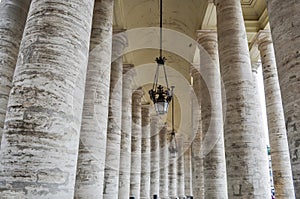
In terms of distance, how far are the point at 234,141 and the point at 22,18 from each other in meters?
6.45

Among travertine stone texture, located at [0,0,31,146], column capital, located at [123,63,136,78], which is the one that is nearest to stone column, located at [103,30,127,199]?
column capital, located at [123,63,136,78]

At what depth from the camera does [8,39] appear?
260 inches

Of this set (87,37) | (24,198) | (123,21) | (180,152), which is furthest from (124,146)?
(180,152)

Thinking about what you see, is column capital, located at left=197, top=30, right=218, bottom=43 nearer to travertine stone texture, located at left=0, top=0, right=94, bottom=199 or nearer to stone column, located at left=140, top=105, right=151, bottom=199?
travertine stone texture, located at left=0, top=0, right=94, bottom=199

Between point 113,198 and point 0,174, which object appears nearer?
point 0,174

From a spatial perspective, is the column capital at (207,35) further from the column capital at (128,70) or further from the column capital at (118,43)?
the column capital at (128,70)

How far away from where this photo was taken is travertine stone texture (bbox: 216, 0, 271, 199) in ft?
22.3

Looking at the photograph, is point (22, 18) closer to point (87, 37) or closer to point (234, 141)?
point (87, 37)

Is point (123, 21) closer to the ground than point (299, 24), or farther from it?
farther from it

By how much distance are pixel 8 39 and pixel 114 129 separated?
235 inches

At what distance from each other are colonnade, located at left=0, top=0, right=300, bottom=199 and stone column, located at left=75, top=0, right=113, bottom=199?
0.03 meters

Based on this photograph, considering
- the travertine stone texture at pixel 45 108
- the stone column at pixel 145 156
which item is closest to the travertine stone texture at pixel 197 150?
the stone column at pixel 145 156

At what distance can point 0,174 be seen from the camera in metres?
3.36

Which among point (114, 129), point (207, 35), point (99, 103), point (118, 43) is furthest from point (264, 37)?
point (99, 103)
